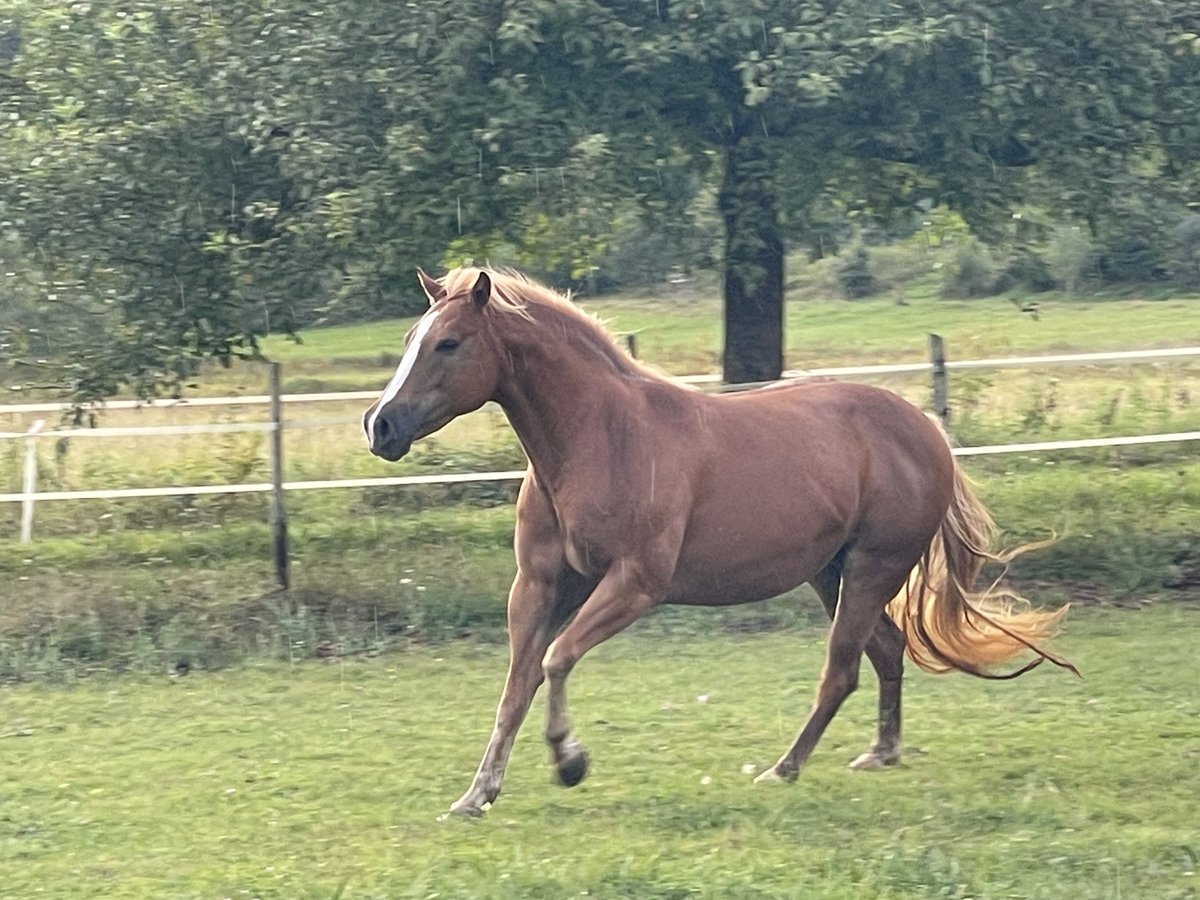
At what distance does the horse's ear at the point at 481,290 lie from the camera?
5.89m

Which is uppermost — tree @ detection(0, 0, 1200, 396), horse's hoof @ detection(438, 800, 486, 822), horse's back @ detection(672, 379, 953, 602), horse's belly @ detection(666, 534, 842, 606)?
tree @ detection(0, 0, 1200, 396)

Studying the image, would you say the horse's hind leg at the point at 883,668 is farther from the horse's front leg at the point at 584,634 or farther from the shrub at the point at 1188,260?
the shrub at the point at 1188,260

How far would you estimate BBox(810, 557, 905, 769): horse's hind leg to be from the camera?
670 cm

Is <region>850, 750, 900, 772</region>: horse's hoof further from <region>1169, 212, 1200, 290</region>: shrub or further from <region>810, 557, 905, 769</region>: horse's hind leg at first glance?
<region>1169, 212, 1200, 290</region>: shrub

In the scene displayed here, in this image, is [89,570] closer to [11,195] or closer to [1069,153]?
[11,195]

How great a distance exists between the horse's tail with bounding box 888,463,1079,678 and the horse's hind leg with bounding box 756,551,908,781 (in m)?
0.34

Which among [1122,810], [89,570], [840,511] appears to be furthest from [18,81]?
[1122,810]

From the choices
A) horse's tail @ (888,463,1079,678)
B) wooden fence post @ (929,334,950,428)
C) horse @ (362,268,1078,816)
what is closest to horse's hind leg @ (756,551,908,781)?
horse @ (362,268,1078,816)

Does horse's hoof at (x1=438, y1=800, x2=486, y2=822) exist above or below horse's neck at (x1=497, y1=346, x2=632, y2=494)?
below

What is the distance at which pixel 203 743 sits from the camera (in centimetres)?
740

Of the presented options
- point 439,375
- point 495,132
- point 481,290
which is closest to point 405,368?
point 439,375

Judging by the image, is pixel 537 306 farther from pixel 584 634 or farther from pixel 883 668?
pixel 883 668

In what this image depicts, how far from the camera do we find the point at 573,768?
596 centimetres

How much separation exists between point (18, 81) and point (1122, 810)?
8.28 metres
